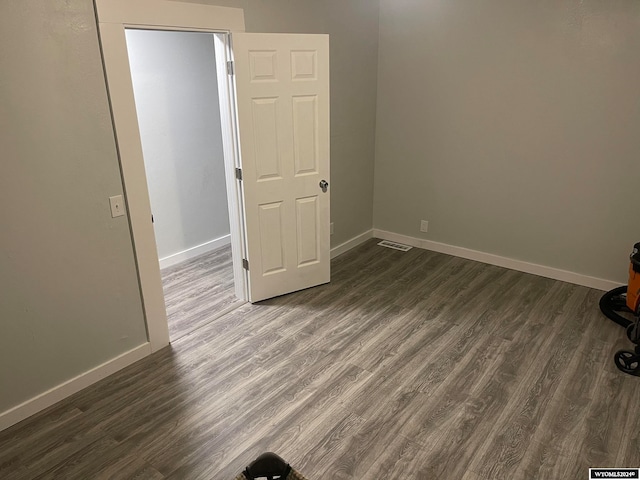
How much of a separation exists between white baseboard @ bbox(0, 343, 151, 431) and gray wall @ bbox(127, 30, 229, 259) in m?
1.65

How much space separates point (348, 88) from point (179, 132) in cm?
167

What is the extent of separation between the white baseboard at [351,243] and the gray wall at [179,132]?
4.42 feet

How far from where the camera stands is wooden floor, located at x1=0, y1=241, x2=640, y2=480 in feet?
7.24

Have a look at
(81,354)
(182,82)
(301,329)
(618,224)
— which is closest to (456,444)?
(301,329)

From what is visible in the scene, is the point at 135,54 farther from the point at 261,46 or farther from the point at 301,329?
the point at 301,329

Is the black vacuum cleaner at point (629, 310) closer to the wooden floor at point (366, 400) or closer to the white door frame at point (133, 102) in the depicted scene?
the wooden floor at point (366, 400)

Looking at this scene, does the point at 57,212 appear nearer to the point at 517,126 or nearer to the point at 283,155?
the point at 283,155

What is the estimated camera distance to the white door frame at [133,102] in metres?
2.48

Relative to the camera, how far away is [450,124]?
4301 mm

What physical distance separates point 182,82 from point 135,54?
0.49 meters

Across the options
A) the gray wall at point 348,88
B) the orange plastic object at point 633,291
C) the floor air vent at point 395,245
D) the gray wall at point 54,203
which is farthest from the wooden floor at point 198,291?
the orange plastic object at point 633,291

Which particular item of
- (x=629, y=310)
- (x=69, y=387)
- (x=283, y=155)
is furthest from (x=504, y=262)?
(x=69, y=387)

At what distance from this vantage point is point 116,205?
2.68 meters

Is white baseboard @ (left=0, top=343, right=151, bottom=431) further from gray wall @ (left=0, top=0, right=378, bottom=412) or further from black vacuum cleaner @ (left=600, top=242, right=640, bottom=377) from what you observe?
black vacuum cleaner @ (left=600, top=242, right=640, bottom=377)
